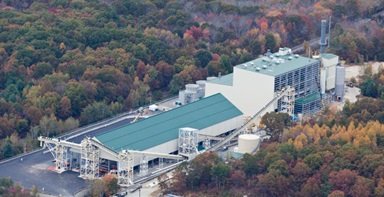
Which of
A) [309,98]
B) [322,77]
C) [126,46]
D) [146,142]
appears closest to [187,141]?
[146,142]

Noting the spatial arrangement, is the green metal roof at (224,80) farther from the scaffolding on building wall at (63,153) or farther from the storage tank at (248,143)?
the scaffolding on building wall at (63,153)

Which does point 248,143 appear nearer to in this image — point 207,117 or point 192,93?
point 207,117

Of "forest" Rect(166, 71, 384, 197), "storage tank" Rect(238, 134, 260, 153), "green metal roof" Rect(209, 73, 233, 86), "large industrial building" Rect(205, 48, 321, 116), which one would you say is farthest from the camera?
"green metal roof" Rect(209, 73, 233, 86)

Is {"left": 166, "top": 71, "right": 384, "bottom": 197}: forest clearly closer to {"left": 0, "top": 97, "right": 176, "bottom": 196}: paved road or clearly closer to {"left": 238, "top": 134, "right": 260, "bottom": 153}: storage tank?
{"left": 238, "top": 134, "right": 260, "bottom": 153}: storage tank

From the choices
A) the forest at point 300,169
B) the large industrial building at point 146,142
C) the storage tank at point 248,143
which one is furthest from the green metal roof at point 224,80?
the forest at point 300,169

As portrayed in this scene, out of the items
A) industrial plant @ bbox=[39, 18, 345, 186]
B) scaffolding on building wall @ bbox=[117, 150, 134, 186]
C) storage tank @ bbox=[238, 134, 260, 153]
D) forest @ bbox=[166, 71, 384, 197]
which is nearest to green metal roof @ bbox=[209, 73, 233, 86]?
industrial plant @ bbox=[39, 18, 345, 186]

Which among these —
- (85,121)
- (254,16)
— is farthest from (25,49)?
(254,16)

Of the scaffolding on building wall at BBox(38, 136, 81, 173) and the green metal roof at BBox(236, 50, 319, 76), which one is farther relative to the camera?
the green metal roof at BBox(236, 50, 319, 76)
